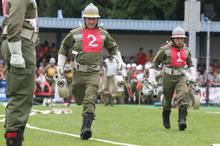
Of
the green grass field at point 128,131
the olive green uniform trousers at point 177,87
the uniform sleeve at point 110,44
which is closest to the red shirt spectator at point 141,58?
the green grass field at point 128,131

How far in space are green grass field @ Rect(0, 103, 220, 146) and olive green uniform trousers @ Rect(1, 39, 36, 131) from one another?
2362 millimetres

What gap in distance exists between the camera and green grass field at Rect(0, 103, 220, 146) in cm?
1278

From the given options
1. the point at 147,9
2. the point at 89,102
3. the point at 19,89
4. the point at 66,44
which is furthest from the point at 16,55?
the point at 147,9

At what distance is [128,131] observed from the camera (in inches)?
592

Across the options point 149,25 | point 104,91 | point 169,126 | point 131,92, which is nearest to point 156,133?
point 169,126

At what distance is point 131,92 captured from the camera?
32594 millimetres

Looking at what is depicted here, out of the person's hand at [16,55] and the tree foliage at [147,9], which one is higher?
the tree foliage at [147,9]

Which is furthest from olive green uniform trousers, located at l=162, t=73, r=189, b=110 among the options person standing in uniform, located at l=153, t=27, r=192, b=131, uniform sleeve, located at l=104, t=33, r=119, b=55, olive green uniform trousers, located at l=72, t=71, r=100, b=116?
olive green uniform trousers, located at l=72, t=71, r=100, b=116

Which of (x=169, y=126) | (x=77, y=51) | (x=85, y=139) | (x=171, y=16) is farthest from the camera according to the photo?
(x=171, y=16)

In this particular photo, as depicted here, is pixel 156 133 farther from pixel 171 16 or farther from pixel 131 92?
pixel 171 16

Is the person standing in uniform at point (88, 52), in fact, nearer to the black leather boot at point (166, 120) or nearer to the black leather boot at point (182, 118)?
the black leather boot at point (182, 118)

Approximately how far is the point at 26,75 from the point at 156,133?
5612mm

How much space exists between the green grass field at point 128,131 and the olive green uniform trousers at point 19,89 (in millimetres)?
2362

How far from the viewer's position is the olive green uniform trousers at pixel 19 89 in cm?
966
